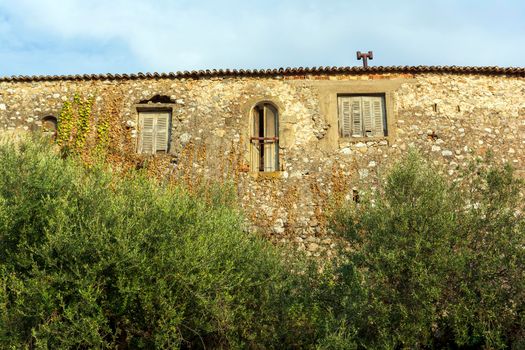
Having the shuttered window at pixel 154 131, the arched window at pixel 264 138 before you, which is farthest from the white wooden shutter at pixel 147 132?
the arched window at pixel 264 138

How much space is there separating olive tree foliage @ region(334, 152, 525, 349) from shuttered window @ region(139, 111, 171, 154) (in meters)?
6.66

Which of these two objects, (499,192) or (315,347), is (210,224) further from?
(499,192)

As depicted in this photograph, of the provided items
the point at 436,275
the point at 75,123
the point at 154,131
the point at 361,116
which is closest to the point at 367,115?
the point at 361,116

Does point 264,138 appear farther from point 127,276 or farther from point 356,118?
point 127,276

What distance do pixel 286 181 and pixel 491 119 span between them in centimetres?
530

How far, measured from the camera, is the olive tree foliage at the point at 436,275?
849 centimetres

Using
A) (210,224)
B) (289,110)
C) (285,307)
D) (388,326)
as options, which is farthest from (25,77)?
(388,326)

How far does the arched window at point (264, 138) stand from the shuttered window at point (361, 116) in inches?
65.6

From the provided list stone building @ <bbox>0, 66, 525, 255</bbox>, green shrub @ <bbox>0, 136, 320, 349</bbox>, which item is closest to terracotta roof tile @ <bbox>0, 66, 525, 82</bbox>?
stone building @ <bbox>0, 66, 525, 255</bbox>

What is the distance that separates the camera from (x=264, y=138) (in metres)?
14.5

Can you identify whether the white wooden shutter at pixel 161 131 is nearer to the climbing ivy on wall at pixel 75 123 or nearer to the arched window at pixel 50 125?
the climbing ivy on wall at pixel 75 123

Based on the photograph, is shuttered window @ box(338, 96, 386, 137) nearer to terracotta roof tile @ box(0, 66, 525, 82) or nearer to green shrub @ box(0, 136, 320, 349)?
terracotta roof tile @ box(0, 66, 525, 82)

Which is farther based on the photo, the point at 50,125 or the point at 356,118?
the point at 50,125

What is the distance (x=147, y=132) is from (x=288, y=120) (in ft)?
11.7
